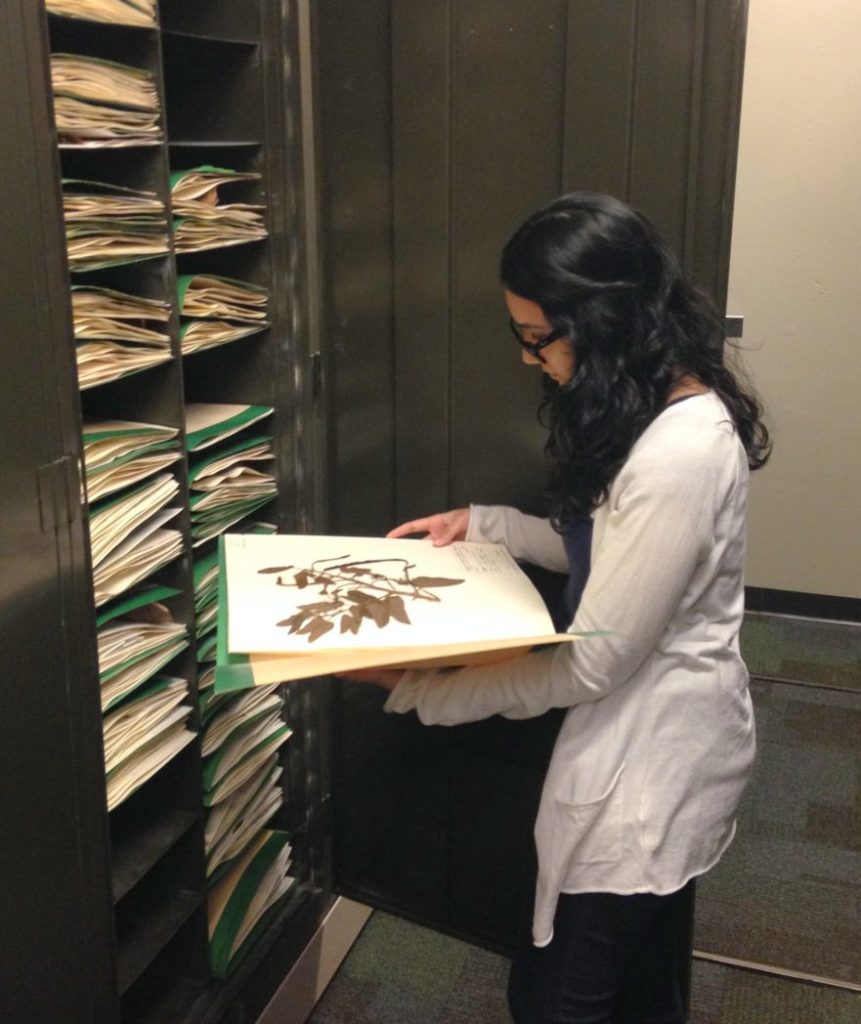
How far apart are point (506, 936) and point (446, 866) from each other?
158 mm

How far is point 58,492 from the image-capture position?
1.08 metres

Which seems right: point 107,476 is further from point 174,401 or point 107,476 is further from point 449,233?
point 449,233

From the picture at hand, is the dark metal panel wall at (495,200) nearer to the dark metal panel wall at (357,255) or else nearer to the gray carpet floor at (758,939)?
the dark metal panel wall at (357,255)

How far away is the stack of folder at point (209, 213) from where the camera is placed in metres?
1.38

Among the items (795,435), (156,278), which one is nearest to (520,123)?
(156,278)

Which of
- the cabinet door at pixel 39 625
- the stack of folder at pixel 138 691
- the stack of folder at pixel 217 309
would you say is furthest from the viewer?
the stack of folder at pixel 217 309

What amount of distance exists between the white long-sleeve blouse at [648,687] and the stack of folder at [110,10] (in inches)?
28.4

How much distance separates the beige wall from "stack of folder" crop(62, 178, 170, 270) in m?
2.34

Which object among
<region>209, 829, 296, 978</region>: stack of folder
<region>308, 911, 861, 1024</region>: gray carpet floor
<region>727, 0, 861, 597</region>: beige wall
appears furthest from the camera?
<region>727, 0, 861, 597</region>: beige wall

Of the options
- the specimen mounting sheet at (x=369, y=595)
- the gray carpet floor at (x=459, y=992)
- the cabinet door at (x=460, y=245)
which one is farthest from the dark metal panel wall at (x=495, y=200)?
the gray carpet floor at (x=459, y=992)

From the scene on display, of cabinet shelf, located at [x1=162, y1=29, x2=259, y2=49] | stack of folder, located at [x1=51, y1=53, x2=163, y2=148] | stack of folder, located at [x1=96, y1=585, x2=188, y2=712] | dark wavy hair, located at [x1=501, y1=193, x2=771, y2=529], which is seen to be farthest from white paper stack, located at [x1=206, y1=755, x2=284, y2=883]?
cabinet shelf, located at [x1=162, y1=29, x2=259, y2=49]

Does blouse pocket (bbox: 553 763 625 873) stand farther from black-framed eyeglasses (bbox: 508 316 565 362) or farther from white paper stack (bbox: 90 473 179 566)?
white paper stack (bbox: 90 473 179 566)

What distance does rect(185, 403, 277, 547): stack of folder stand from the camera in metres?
1.48

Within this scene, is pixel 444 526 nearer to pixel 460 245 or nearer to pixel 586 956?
pixel 460 245
